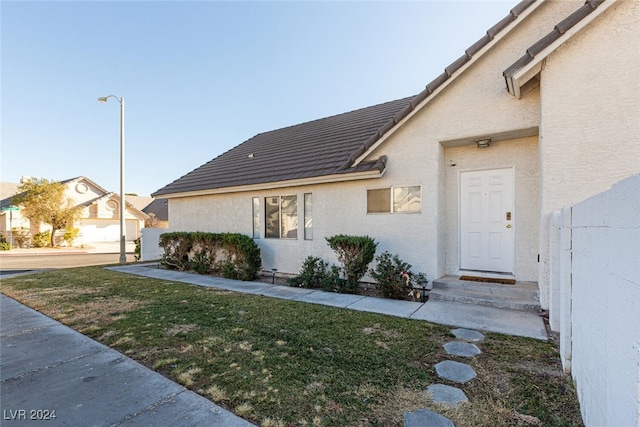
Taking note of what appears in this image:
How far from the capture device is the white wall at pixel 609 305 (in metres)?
1.21

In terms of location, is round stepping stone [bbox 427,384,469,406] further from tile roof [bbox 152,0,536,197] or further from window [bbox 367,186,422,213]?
tile roof [bbox 152,0,536,197]

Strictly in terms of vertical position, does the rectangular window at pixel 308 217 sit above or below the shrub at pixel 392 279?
above

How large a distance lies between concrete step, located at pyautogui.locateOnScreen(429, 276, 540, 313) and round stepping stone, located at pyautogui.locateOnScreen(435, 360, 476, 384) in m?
2.72

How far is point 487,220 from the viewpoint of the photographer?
6707mm

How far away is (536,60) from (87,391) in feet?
25.9

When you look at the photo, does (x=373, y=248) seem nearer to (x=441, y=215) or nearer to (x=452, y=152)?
(x=441, y=215)

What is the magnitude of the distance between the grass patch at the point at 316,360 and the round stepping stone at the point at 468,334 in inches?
5.1

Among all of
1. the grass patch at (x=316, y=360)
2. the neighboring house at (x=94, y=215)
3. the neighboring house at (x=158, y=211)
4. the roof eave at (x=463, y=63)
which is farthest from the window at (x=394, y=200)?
the neighboring house at (x=158, y=211)

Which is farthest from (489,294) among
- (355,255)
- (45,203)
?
(45,203)

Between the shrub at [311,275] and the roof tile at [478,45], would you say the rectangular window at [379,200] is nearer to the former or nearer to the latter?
the shrub at [311,275]

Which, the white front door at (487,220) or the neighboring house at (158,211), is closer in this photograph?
the white front door at (487,220)

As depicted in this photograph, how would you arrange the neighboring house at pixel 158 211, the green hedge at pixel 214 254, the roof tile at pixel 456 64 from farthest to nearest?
the neighboring house at pixel 158 211, the green hedge at pixel 214 254, the roof tile at pixel 456 64

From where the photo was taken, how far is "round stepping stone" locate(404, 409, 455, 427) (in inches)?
92.4

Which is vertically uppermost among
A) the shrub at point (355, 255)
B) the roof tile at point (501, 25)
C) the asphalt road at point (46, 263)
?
the roof tile at point (501, 25)
